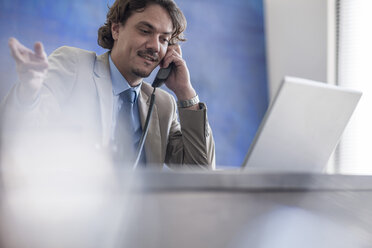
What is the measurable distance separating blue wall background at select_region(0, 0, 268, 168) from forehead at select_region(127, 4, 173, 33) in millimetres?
299

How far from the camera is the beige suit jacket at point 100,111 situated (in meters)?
1.51

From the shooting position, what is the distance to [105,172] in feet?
1.78

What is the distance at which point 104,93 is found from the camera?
1577 millimetres

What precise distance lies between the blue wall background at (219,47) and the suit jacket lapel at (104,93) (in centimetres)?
38

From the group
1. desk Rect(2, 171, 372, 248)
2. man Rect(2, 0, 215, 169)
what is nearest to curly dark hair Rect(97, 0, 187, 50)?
man Rect(2, 0, 215, 169)

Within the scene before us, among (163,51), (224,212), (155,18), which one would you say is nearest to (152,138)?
(163,51)

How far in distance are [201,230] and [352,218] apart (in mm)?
319

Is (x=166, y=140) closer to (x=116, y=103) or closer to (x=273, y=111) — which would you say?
(x=116, y=103)

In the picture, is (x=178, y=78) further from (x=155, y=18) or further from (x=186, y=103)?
(x=155, y=18)

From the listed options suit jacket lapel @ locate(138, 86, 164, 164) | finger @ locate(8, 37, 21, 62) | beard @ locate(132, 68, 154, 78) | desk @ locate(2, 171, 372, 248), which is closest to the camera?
desk @ locate(2, 171, 372, 248)

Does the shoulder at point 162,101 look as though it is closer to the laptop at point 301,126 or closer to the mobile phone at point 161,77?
the mobile phone at point 161,77

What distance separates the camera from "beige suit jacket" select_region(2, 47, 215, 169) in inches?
59.4

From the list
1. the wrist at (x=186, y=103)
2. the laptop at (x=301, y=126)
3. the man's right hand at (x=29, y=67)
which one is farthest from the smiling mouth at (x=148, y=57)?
the laptop at (x=301, y=126)

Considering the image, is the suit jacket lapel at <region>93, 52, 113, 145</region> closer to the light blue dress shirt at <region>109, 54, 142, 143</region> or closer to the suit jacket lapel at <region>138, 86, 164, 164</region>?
the light blue dress shirt at <region>109, 54, 142, 143</region>
